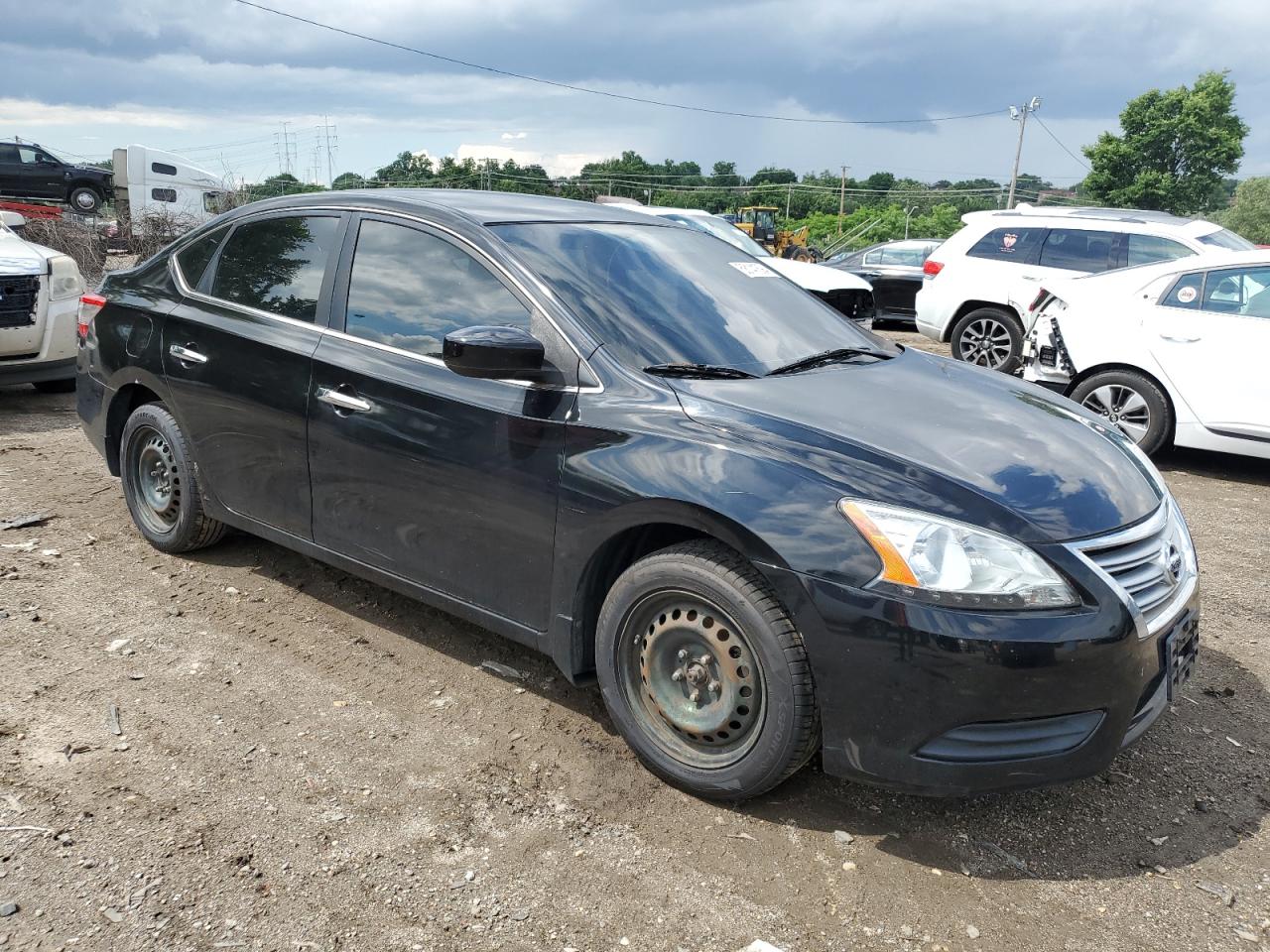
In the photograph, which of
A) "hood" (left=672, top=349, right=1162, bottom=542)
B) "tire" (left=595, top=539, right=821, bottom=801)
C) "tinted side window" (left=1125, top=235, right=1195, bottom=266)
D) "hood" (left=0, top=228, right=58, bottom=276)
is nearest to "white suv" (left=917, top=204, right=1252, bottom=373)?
"tinted side window" (left=1125, top=235, right=1195, bottom=266)

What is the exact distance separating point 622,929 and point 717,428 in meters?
1.34

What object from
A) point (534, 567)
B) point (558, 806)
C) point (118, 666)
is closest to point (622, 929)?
point (558, 806)

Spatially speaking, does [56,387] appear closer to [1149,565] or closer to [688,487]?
[688,487]

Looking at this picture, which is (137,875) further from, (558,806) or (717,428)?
(717,428)

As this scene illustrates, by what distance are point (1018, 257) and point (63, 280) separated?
8.95m

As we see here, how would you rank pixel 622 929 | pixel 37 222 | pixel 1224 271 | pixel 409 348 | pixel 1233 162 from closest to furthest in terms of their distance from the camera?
pixel 622 929, pixel 409 348, pixel 1224 271, pixel 37 222, pixel 1233 162

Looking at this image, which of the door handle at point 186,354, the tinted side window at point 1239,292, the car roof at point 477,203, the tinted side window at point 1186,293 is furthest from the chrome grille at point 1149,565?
the tinted side window at point 1186,293

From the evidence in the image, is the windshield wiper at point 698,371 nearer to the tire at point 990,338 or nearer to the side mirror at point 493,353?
the side mirror at point 493,353

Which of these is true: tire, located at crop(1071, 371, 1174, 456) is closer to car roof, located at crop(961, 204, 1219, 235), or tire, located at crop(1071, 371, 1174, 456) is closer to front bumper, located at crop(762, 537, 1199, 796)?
car roof, located at crop(961, 204, 1219, 235)

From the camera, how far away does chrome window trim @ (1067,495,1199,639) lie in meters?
2.63

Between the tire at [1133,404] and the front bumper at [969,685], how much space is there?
16.6ft

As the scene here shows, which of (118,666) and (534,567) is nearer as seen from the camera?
(534,567)

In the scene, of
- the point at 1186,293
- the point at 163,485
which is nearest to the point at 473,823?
the point at 163,485

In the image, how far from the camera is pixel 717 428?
Answer: 287 centimetres
